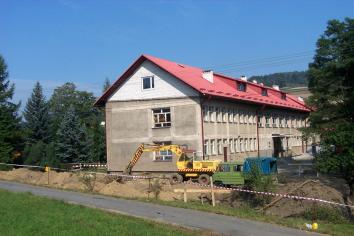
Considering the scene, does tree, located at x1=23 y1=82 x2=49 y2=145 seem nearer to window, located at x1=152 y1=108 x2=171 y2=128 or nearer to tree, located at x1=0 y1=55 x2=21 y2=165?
tree, located at x1=0 y1=55 x2=21 y2=165

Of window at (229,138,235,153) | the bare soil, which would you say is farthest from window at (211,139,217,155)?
the bare soil

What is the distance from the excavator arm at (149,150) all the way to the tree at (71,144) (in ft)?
56.9

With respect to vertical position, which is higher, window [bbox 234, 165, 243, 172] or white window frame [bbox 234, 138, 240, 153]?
white window frame [bbox 234, 138, 240, 153]

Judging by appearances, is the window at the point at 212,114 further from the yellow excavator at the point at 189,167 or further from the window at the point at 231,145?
the yellow excavator at the point at 189,167

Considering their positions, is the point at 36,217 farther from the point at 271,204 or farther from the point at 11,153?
the point at 11,153

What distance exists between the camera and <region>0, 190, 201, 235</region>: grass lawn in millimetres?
12750

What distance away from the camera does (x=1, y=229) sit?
13.0m

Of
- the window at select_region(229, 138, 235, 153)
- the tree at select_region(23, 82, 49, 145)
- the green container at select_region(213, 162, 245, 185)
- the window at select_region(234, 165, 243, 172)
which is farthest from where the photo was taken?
the tree at select_region(23, 82, 49, 145)

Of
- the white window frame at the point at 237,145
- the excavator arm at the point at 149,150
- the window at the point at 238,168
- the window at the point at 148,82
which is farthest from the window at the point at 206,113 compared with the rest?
the window at the point at 238,168

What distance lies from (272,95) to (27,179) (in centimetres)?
3624

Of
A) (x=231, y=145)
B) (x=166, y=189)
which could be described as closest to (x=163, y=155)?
(x=231, y=145)

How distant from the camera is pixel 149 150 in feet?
124

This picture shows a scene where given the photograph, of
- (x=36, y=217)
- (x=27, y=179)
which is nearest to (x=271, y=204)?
(x=36, y=217)

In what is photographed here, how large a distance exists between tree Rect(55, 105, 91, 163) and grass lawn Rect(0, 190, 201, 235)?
39.5 metres
